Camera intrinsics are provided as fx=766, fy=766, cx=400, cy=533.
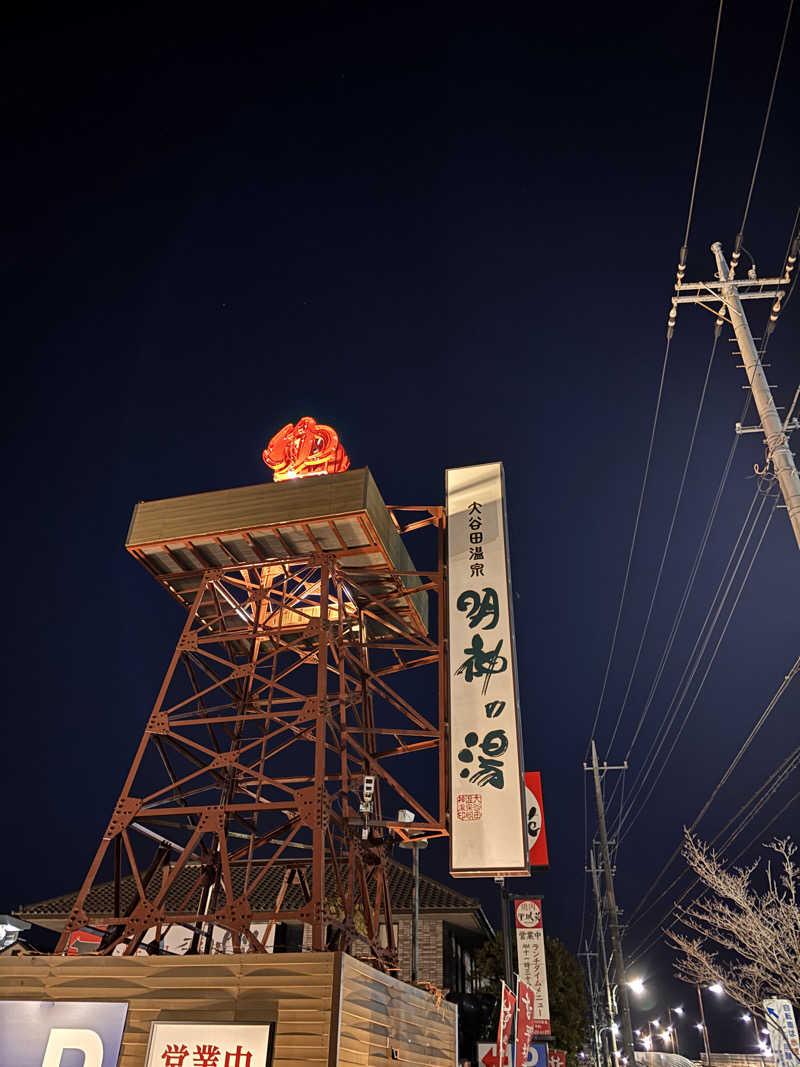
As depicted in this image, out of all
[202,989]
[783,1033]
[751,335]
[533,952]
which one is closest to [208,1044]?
[202,989]

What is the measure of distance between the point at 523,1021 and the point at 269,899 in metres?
15.2

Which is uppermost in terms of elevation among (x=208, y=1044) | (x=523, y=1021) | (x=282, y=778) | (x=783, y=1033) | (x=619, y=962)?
(x=282, y=778)

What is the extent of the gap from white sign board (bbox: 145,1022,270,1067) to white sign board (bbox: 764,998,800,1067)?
14.7 metres

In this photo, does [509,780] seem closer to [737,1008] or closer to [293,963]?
[293,963]

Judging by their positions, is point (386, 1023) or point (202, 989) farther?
point (386, 1023)

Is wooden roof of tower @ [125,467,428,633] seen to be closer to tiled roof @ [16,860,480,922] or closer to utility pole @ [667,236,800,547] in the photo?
utility pole @ [667,236,800,547]

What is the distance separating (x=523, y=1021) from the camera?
1439cm

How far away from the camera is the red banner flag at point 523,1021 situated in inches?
526

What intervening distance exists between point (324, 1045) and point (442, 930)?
19411 millimetres

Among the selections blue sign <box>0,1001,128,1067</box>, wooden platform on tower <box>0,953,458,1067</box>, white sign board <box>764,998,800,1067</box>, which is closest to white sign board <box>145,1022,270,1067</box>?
wooden platform on tower <box>0,953,458,1067</box>

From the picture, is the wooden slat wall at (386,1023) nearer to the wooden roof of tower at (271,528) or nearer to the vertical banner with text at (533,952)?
the wooden roof of tower at (271,528)

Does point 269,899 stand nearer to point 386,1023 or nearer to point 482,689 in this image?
point 482,689

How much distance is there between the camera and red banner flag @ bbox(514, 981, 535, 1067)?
13367mm

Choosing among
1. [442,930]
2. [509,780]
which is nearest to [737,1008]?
[442,930]
